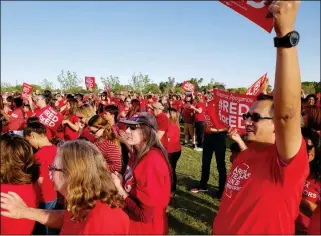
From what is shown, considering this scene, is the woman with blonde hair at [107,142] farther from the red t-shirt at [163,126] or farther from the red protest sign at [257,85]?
the red t-shirt at [163,126]

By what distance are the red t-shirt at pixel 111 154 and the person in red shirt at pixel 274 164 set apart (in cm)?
195

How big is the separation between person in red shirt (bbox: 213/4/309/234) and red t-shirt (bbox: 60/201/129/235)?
2.25 feet

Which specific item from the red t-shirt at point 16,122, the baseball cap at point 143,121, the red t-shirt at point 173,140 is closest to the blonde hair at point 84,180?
the baseball cap at point 143,121

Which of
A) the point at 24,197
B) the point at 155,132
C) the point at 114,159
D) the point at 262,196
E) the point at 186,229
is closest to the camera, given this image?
the point at 262,196

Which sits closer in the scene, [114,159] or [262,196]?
[262,196]

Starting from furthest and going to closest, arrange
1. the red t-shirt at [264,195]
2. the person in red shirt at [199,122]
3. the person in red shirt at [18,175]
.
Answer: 1. the person in red shirt at [199,122]
2. the person in red shirt at [18,175]
3. the red t-shirt at [264,195]

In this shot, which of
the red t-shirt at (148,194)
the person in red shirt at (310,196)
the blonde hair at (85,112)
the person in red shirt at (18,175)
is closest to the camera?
the person in red shirt at (18,175)

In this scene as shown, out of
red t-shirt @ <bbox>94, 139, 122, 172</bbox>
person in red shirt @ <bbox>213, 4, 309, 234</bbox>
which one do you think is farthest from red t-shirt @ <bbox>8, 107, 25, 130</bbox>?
person in red shirt @ <bbox>213, 4, 309, 234</bbox>

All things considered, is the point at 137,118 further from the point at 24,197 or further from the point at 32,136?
the point at 32,136

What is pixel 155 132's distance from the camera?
3.25 meters

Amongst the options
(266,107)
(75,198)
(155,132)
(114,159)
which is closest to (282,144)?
(266,107)

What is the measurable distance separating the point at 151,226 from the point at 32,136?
2360 millimetres

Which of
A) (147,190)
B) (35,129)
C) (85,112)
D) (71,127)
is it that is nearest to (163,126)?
(85,112)

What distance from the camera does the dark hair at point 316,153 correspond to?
3092 millimetres
